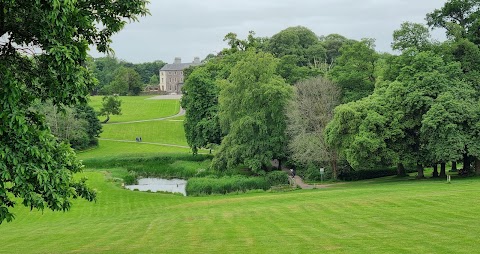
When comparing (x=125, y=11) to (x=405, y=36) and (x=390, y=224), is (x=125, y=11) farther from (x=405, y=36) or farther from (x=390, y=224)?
(x=405, y=36)

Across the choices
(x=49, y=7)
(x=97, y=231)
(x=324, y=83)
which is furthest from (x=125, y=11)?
(x=324, y=83)

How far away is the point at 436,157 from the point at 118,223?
25.1m

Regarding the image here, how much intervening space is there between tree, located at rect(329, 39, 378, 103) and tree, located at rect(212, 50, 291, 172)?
8559 mm

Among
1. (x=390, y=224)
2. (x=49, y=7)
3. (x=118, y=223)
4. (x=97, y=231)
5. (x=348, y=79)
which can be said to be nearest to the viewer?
(x=49, y=7)

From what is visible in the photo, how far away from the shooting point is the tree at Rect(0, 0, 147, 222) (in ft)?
34.0

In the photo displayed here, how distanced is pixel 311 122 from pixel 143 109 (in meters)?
86.8

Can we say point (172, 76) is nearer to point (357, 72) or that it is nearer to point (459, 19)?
point (357, 72)

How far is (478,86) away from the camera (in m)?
42.4

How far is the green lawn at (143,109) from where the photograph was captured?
12025cm

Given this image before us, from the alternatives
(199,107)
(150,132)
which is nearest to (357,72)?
(199,107)

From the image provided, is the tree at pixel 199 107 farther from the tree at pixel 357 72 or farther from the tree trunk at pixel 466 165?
the tree trunk at pixel 466 165

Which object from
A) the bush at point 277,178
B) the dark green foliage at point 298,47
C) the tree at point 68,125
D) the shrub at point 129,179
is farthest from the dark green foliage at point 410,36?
the tree at point 68,125

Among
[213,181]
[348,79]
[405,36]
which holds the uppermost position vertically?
[405,36]

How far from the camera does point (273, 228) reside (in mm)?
20781
